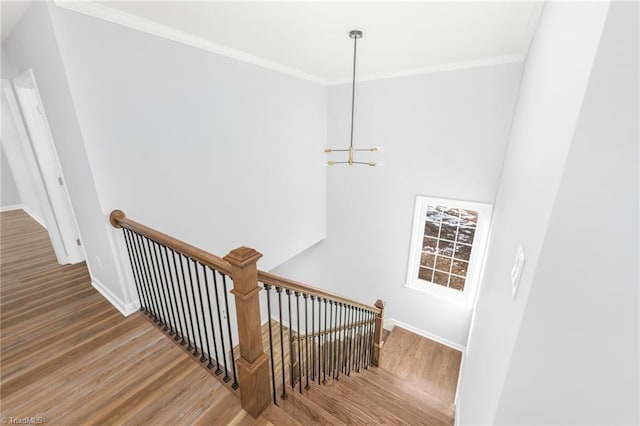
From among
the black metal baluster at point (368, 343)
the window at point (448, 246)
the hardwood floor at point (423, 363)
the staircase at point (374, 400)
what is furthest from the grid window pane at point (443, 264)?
the black metal baluster at point (368, 343)

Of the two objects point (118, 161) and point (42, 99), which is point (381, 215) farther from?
point (42, 99)

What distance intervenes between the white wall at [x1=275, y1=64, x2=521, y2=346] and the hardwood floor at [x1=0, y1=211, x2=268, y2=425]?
344 cm

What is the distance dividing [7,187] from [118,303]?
5691mm

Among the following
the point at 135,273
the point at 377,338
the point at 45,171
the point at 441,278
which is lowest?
the point at 377,338

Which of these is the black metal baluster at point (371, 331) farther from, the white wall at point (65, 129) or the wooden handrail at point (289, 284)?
the white wall at point (65, 129)

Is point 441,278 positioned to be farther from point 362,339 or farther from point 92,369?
point 92,369

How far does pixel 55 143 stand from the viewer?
2340 millimetres

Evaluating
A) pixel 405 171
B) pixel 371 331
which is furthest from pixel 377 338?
pixel 405 171

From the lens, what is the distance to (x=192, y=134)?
2709 millimetres

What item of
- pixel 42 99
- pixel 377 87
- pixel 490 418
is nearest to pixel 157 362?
pixel 490 418

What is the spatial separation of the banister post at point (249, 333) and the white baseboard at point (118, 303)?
1557 millimetres

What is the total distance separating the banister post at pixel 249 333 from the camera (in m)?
1.33

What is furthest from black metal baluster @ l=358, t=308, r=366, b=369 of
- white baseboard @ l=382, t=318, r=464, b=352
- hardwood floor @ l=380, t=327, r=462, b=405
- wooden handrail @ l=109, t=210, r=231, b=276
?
wooden handrail @ l=109, t=210, r=231, b=276

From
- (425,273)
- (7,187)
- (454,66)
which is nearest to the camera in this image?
(454,66)
